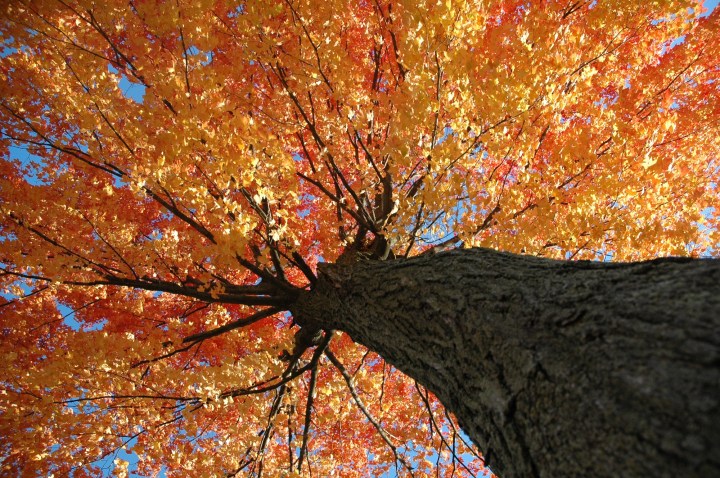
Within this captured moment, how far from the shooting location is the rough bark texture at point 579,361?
78 centimetres

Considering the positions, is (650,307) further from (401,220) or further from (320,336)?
(320,336)

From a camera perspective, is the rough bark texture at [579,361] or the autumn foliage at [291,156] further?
the autumn foliage at [291,156]

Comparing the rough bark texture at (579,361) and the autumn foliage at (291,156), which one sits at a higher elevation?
the autumn foliage at (291,156)

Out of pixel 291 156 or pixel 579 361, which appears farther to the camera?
pixel 291 156

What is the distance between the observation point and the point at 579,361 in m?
1.02

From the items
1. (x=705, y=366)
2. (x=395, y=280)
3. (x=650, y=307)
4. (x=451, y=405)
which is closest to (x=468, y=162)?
(x=395, y=280)

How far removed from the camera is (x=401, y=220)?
3.39m

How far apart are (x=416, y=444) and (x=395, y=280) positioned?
12.2ft

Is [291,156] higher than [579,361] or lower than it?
higher

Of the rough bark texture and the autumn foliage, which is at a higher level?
the autumn foliage

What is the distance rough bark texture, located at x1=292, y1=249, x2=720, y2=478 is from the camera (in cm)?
78

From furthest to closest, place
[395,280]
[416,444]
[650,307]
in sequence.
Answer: [416,444]
[395,280]
[650,307]

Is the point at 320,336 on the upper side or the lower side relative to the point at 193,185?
lower

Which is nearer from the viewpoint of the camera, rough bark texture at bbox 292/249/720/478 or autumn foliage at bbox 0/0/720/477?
rough bark texture at bbox 292/249/720/478
